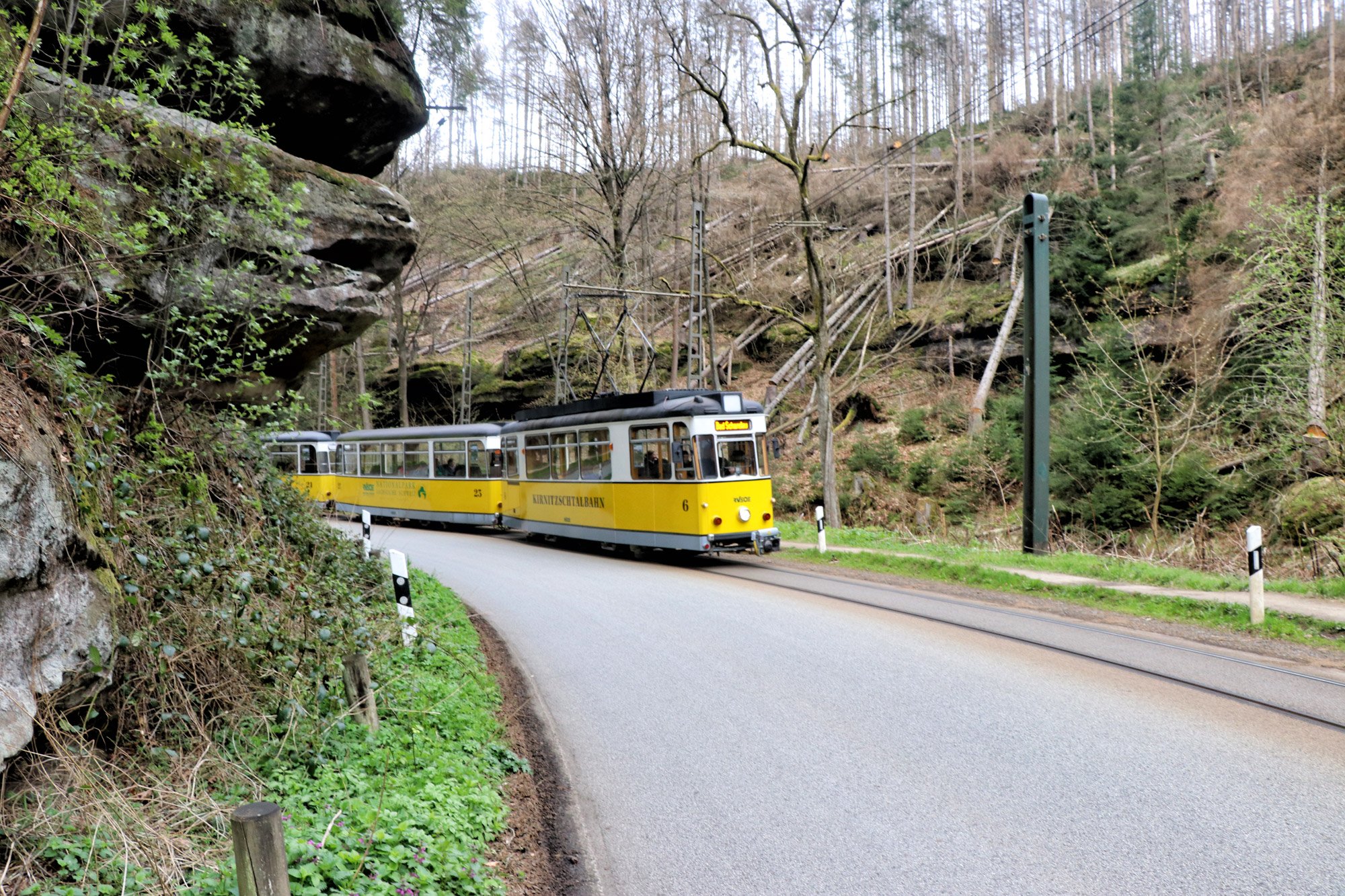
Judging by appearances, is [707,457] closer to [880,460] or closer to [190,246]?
[190,246]

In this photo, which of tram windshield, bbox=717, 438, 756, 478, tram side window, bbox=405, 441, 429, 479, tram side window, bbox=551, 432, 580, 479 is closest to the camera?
tram windshield, bbox=717, 438, 756, 478

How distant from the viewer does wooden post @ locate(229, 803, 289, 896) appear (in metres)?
2.84

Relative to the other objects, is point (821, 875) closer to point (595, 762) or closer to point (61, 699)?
point (595, 762)

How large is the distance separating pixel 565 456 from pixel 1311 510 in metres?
14.4

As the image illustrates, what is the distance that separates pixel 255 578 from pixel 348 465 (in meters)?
24.6

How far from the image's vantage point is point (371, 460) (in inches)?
1125

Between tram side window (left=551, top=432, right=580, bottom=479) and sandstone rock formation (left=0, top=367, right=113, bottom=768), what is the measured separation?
1415cm

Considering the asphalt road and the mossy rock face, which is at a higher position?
the mossy rock face

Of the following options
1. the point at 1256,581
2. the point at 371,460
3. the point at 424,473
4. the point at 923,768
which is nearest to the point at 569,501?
the point at 424,473

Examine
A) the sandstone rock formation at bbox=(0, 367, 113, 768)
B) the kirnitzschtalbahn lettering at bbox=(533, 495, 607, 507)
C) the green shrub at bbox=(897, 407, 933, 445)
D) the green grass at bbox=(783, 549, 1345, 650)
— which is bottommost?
the green grass at bbox=(783, 549, 1345, 650)

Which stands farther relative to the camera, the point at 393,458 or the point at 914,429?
the point at 914,429

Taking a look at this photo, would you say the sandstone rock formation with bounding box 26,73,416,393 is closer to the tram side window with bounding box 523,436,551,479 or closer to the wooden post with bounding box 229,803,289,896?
the wooden post with bounding box 229,803,289,896

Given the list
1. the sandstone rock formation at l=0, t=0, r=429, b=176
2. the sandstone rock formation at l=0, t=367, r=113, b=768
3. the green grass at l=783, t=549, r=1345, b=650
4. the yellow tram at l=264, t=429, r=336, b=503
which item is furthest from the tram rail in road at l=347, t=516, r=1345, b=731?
the yellow tram at l=264, t=429, r=336, b=503

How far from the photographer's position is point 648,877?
4.14 meters
